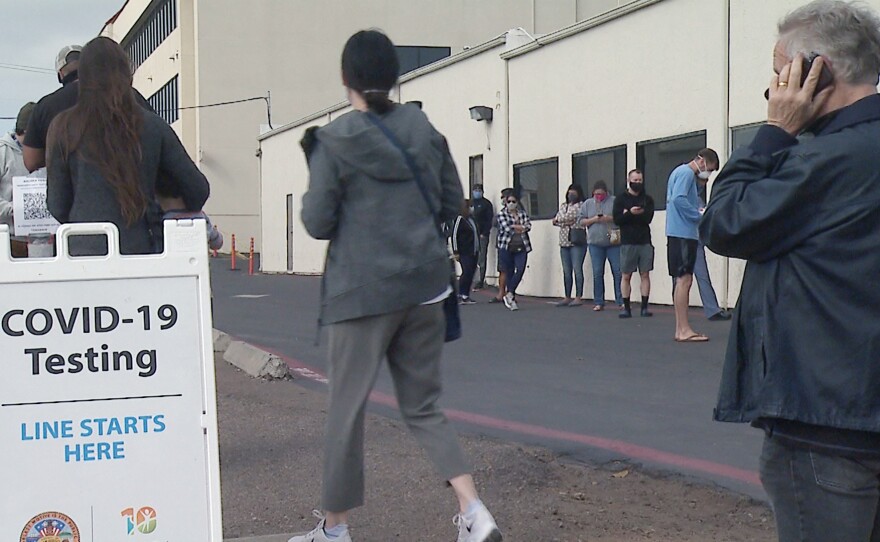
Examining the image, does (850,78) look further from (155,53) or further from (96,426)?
(155,53)

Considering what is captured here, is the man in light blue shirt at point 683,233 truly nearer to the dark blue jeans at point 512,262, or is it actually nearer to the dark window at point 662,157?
the dark window at point 662,157

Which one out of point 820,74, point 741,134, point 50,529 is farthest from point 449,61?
point 820,74

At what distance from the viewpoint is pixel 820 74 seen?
7.97 feet

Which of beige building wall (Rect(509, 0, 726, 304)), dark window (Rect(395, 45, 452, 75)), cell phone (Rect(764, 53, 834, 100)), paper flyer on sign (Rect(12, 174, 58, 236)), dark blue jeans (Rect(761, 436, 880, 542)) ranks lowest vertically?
dark blue jeans (Rect(761, 436, 880, 542))

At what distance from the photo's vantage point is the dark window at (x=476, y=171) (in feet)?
68.6

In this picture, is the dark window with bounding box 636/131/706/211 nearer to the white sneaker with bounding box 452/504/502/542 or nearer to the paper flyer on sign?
the paper flyer on sign

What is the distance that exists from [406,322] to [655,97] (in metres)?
11.8

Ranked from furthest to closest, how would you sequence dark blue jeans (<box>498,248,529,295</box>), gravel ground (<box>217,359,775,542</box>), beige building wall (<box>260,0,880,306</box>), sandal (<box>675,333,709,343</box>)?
dark blue jeans (<box>498,248,529,295</box>) → beige building wall (<box>260,0,880,306</box>) → sandal (<box>675,333,709,343</box>) → gravel ground (<box>217,359,775,542</box>)

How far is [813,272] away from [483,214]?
52.9 ft

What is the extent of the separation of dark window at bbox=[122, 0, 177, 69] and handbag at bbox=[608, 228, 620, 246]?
34490mm

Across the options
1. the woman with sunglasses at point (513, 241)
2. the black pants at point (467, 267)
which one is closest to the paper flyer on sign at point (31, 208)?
the woman with sunglasses at point (513, 241)

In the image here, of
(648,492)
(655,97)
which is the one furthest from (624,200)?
(648,492)

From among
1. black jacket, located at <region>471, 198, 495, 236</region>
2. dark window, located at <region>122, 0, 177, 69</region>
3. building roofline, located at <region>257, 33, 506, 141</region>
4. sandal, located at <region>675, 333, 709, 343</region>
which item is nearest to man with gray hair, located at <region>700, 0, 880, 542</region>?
sandal, located at <region>675, 333, 709, 343</region>

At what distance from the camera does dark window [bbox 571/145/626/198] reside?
16031mm
